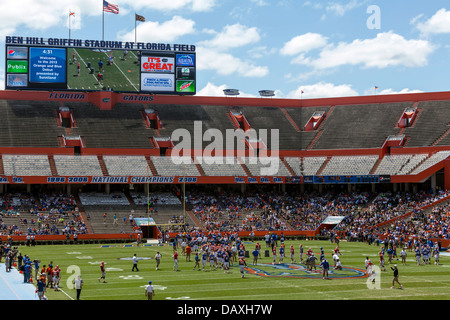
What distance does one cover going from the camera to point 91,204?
194ft

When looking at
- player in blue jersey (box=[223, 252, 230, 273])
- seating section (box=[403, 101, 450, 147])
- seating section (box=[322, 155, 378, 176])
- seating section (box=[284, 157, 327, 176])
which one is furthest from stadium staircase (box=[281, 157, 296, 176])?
player in blue jersey (box=[223, 252, 230, 273])

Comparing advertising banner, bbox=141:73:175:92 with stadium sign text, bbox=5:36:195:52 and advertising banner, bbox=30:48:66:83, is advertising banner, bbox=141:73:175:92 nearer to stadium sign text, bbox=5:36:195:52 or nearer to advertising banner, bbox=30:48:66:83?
stadium sign text, bbox=5:36:195:52

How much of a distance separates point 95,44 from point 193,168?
20.5 m

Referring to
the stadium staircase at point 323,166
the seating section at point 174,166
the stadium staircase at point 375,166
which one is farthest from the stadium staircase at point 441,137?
the seating section at point 174,166

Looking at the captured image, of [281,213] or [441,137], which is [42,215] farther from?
[441,137]

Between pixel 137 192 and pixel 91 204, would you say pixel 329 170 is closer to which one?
pixel 137 192

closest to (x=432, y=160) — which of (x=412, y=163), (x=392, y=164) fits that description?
(x=412, y=163)

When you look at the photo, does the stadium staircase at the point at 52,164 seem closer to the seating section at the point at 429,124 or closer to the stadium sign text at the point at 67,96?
the stadium sign text at the point at 67,96

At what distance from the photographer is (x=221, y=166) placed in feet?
218

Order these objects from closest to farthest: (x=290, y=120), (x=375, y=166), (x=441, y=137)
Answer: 1. (x=441, y=137)
2. (x=375, y=166)
3. (x=290, y=120)

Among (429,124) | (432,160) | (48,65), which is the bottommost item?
(432,160)

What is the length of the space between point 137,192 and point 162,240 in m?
12.3

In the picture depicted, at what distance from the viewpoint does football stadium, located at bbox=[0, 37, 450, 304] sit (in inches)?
1910
